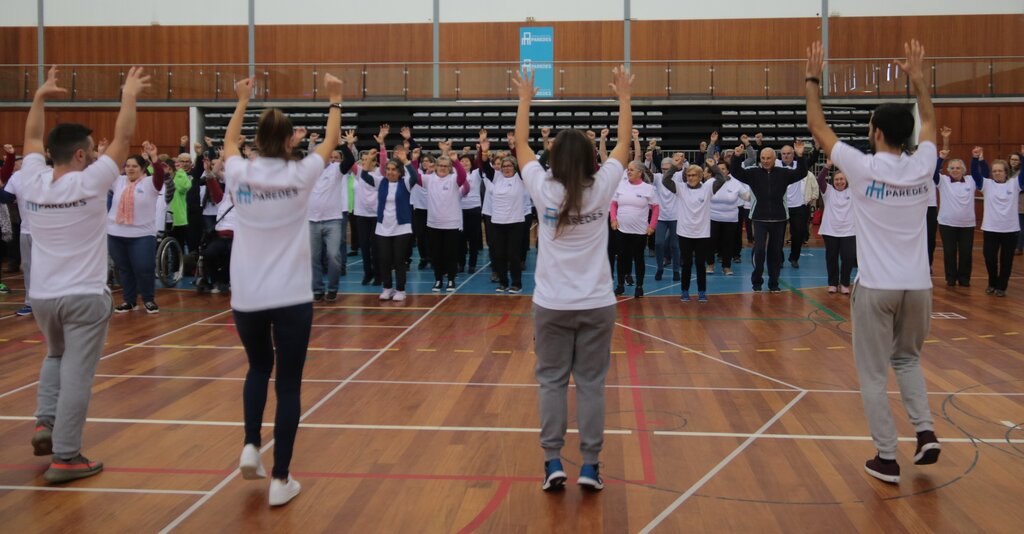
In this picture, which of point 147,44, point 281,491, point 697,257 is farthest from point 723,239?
point 147,44

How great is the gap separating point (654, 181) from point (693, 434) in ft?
27.5

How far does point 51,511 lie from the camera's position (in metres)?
4.11

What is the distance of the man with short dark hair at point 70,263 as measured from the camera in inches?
176

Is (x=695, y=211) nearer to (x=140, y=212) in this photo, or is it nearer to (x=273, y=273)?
(x=140, y=212)

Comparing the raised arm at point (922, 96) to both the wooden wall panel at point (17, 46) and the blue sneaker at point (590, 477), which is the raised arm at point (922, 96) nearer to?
the blue sneaker at point (590, 477)

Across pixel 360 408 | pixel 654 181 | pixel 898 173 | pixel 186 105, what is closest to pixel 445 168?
pixel 654 181

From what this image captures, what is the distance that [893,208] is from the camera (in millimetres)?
4457

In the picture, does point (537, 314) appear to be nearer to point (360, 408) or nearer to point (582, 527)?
point (582, 527)

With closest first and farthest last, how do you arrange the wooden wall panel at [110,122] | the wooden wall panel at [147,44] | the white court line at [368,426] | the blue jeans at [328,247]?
the white court line at [368,426] → the blue jeans at [328,247] → the wooden wall panel at [110,122] → the wooden wall panel at [147,44]

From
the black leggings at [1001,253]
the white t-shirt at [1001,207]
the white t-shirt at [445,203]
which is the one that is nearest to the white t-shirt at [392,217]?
the white t-shirt at [445,203]

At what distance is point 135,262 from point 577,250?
7.26m

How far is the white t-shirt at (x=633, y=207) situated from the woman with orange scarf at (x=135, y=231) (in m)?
5.45

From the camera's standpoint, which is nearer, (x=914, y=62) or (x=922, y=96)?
(x=922, y=96)

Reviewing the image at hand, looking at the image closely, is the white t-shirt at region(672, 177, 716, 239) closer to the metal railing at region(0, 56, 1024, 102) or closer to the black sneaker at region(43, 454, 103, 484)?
the black sneaker at region(43, 454, 103, 484)
